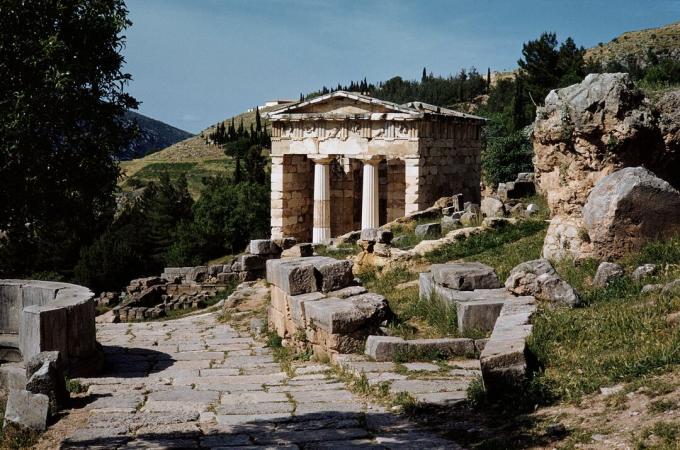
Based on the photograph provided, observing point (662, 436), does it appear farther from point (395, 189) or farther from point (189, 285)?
point (395, 189)

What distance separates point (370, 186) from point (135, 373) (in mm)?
15814

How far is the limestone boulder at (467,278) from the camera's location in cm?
1111

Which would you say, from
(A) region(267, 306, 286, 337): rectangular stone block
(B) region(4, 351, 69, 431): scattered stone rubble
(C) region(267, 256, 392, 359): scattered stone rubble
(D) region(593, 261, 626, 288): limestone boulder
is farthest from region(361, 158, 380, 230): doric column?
(B) region(4, 351, 69, 431): scattered stone rubble

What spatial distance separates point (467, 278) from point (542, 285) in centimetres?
136

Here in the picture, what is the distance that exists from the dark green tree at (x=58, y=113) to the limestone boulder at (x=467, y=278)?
16.0 ft

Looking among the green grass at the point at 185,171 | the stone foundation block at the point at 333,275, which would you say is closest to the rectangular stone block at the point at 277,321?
the stone foundation block at the point at 333,275

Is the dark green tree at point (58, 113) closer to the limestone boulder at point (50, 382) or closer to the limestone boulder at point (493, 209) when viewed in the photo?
the limestone boulder at point (50, 382)

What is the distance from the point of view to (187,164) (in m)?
82.6

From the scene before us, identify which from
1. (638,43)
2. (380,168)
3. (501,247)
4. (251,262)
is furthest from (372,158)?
(638,43)

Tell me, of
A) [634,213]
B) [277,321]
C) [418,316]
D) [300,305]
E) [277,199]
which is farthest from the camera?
[277,199]

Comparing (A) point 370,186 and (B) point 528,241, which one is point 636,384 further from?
(A) point 370,186

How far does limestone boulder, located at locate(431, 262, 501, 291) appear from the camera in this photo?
1111 cm

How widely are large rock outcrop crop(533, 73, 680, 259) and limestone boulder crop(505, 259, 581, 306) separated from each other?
5.84ft

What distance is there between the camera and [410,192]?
25.2 metres
